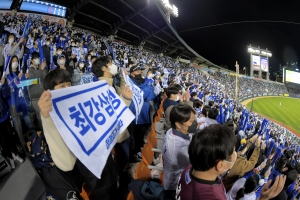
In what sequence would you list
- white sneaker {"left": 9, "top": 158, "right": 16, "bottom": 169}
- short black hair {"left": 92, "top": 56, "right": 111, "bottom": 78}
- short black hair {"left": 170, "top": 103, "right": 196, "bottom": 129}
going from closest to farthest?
short black hair {"left": 170, "top": 103, "right": 196, "bottom": 129} → short black hair {"left": 92, "top": 56, "right": 111, "bottom": 78} → white sneaker {"left": 9, "top": 158, "right": 16, "bottom": 169}

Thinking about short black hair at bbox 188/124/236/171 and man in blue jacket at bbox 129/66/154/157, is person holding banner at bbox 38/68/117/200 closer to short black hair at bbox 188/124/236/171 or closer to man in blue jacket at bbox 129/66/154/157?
short black hair at bbox 188/124/236/171

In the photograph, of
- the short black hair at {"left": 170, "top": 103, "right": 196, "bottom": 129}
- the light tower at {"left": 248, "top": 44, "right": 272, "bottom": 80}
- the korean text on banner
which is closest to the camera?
the korean text on banner

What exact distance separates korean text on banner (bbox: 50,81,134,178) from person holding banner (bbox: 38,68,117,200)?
0.36 ft

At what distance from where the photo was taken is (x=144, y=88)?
4352mm

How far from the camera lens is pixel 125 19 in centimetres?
2116

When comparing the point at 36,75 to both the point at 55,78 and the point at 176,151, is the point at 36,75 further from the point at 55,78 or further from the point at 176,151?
the point at 176,151

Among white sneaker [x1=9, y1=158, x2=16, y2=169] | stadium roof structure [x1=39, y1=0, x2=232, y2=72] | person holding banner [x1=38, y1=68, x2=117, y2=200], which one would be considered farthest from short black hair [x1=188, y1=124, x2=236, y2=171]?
stadium roof structure [x1=39, y1=0, x2=232, y2=72]

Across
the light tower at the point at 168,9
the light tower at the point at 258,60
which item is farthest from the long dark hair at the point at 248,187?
the light tower at the point at 258,60

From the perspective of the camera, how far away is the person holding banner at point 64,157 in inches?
58.6

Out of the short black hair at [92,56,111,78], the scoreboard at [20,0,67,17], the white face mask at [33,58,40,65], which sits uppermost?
the scoreboard at [20,0,67,17]

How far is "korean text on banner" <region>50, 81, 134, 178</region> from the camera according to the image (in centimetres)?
144

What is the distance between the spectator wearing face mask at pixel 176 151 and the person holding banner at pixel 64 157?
62cm

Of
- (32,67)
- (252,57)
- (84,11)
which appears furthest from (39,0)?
(252,57)

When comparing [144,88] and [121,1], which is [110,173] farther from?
[121,1]
